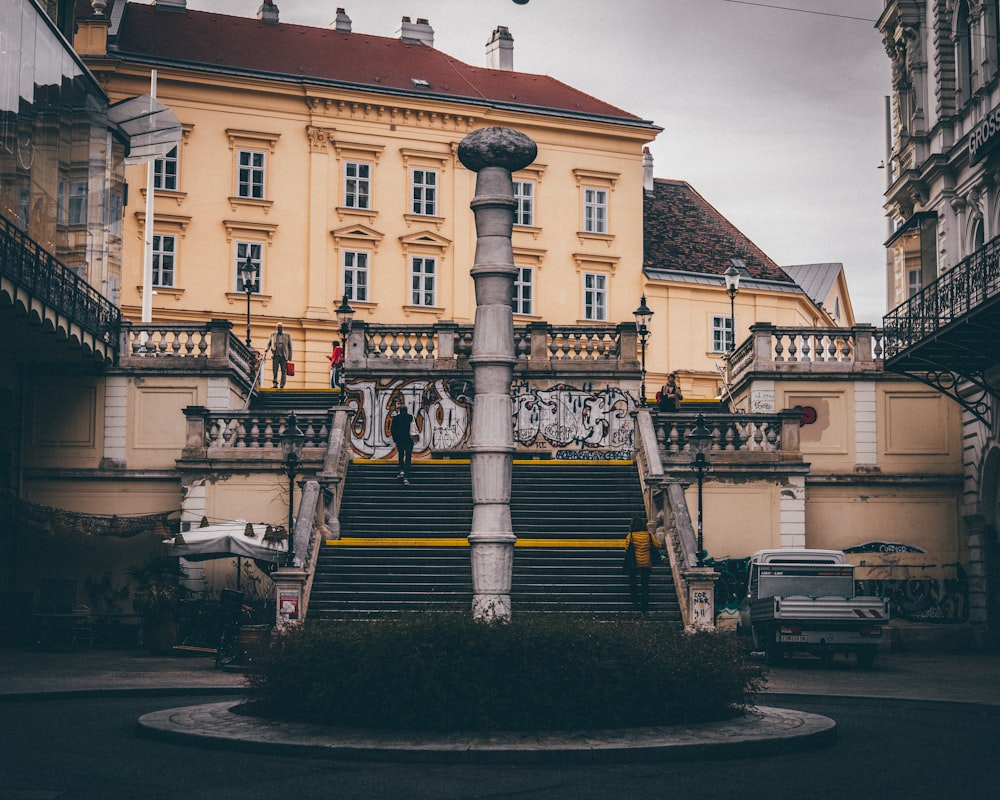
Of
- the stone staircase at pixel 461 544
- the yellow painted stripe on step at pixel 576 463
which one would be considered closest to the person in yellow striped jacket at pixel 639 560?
the stone staircase at pixel 461 544

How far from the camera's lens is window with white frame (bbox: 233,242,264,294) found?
172 ft

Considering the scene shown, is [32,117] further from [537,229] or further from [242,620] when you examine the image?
[537,229]

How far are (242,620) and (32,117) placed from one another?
11.6 metres

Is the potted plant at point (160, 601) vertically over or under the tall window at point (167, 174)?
under

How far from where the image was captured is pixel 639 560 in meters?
24.7

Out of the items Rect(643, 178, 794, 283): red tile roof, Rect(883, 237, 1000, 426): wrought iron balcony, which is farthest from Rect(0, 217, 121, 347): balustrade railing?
Rect(643, 178, 794, 283): red tile roof

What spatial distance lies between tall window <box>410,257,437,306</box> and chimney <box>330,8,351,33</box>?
10.7 m

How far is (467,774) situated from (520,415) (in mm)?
23945

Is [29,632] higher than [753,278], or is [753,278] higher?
[753,278]

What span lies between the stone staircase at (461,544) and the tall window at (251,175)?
22.5m

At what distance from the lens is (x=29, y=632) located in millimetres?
Result: 31656

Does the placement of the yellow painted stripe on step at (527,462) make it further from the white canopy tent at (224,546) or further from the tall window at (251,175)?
the tall window at (251,175)

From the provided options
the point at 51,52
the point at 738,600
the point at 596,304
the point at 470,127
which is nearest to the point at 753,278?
the point at 596,304

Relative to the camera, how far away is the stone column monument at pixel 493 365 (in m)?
18.3
